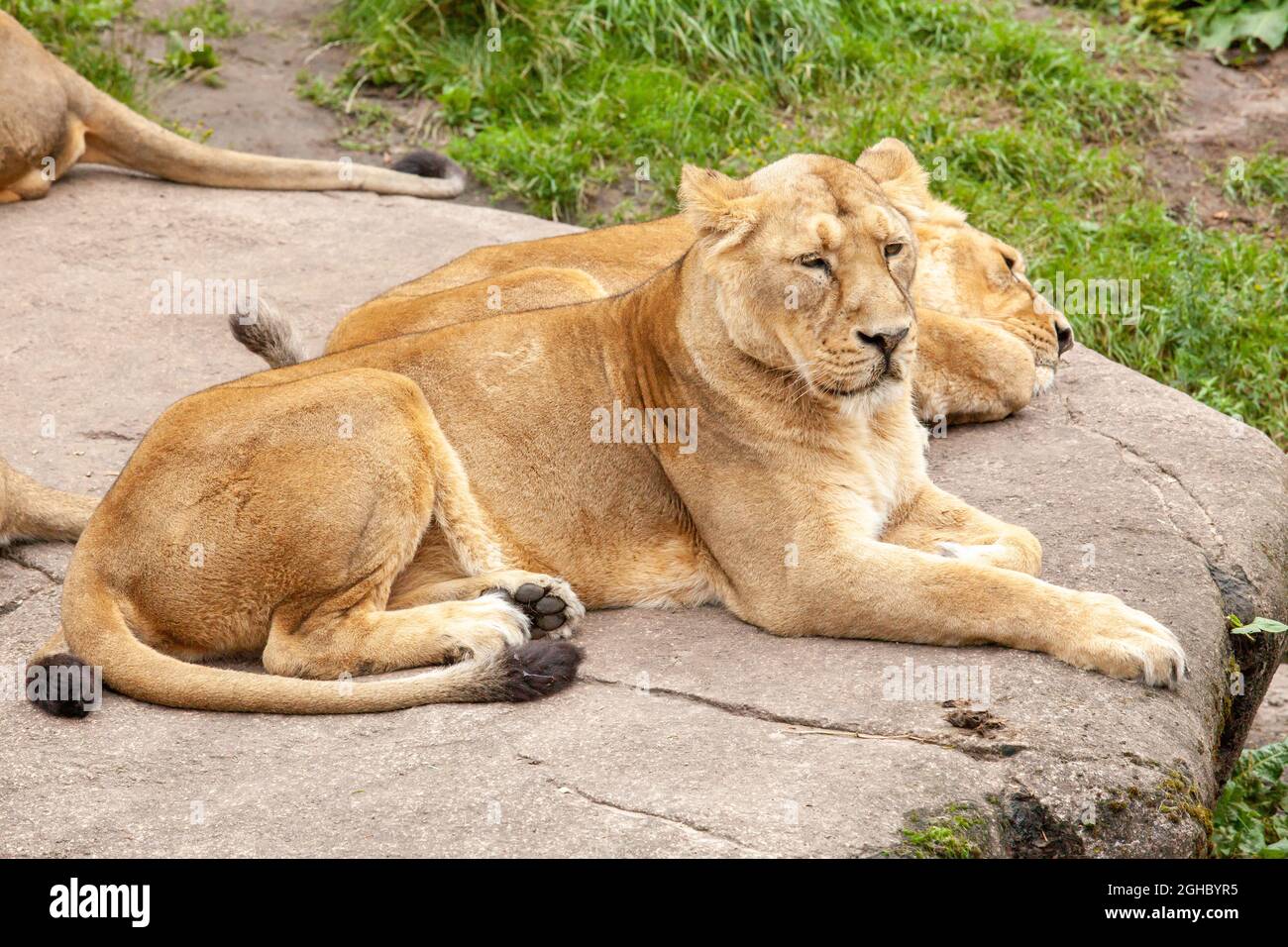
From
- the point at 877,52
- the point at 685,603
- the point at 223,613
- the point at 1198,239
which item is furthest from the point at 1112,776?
the point at 877,52

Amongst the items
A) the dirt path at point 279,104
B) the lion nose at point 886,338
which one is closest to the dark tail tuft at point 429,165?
the dirt path at point 279,104

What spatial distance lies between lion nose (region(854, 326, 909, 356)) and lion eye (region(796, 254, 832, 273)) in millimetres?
208

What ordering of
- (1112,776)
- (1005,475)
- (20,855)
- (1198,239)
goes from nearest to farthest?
(20,855) → (1112,776) → (1005,475) → (1198,239)

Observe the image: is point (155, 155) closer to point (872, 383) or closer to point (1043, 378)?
point (1043, 378)

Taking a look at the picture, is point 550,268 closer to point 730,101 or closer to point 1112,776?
point 1112,776

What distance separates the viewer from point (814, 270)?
186 inches

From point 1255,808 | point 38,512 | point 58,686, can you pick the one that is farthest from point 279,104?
point 1255,808

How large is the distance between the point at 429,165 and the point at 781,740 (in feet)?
20.0

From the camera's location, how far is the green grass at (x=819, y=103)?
9.43 meters

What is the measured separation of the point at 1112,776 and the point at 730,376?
170 cm

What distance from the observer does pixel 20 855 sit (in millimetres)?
3770

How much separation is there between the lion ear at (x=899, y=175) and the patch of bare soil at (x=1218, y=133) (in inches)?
182

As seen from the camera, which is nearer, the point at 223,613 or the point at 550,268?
the point at 223,613

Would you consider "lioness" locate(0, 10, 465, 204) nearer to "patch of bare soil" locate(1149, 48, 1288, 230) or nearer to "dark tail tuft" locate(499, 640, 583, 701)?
"patch of bare soil" locate(1149, 48, 1288, 230)
